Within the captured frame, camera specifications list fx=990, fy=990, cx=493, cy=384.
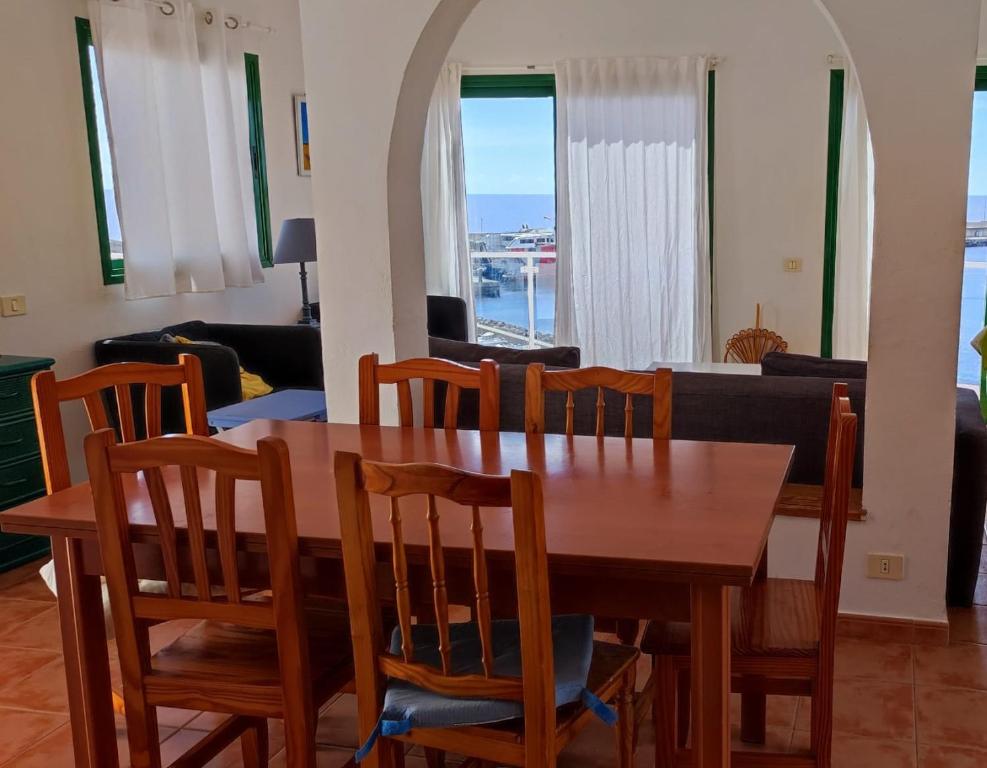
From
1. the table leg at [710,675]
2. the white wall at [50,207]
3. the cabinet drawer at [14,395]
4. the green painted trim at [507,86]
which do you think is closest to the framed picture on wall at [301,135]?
the green painted trim at [507,86]

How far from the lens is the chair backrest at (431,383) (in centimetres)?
262

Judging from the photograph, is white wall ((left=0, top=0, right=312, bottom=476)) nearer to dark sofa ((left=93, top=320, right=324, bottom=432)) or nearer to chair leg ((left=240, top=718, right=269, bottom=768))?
dark sofa ((left=93, top=320, right=324, bottom=432))

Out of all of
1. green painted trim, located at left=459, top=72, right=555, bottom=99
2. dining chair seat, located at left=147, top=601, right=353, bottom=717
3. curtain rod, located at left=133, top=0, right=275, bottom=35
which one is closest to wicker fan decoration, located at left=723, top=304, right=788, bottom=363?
green painted trim, located at left=459, top=72, right=555, bottom=99

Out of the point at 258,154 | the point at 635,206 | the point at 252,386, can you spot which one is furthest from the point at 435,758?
the point at 635,206

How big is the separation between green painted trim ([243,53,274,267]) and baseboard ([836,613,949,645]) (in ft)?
14.0

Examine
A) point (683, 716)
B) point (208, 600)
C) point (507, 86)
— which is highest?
point (507, 86)

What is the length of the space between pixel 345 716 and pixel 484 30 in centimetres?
554

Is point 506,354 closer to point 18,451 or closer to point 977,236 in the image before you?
point 18,451

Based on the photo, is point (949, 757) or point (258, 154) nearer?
point (949, 757)

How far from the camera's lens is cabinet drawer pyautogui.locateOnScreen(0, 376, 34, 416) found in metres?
3.93

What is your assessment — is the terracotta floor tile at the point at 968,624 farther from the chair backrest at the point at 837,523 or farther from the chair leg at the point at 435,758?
the chair leg at the point at 435,758

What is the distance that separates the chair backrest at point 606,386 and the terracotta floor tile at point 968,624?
4.55 ft

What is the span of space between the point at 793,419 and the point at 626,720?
57.5 inches

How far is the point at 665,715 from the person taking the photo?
7.11 ft
